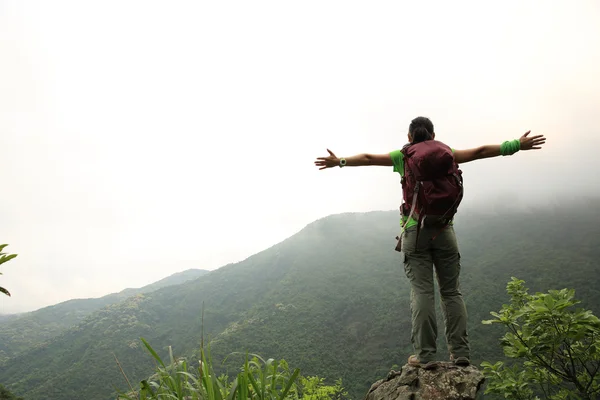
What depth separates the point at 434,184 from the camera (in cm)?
307

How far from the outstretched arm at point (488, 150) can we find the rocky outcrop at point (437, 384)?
1917mm

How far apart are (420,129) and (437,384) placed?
89.8 inches

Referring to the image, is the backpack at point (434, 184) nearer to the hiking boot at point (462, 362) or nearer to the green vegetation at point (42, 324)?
the hiking boot at point (462, 362)

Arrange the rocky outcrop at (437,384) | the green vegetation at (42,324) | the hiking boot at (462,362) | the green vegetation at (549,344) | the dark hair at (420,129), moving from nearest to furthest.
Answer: the rocky outcrop at (437,384) → the green vegetation at (549,344) → the hiking boot at (462,362) → the dark hair at (420,129) → the green vegetation at (42,324)

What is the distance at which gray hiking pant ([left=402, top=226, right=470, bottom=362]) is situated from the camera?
10.0ft

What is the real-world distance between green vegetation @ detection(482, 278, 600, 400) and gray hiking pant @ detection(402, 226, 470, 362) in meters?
0.52

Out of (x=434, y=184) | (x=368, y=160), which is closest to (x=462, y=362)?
(x=434, y=184)

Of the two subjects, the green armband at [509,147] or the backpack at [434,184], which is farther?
the green armband at [509,147]

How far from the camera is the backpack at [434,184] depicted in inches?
119

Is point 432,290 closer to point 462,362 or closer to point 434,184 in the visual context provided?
point 462,362

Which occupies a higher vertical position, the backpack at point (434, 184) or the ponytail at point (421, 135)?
the ponytail at point (421, 135)

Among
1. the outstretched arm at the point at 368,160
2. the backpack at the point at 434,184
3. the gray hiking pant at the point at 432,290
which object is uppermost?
the outstretched arm at the point at 368,160

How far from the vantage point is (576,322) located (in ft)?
9.55

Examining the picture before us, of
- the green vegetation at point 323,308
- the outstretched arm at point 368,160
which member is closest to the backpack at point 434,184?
the outstretched arm at point 368,160
